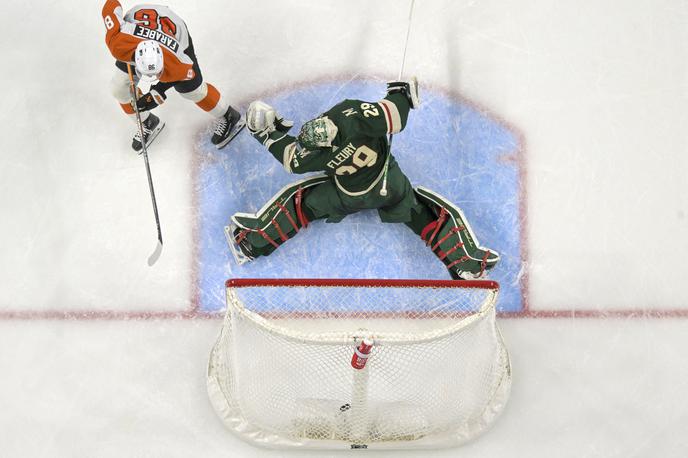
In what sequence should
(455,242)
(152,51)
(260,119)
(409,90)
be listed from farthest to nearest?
(455,242), (260,119), (409,90), (152,51)

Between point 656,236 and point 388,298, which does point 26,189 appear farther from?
point 656,236

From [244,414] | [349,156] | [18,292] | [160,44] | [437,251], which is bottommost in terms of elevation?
[244,414]

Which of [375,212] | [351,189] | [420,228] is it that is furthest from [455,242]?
[351,189]

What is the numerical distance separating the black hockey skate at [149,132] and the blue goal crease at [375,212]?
0.73ft

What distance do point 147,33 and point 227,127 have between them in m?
0.69

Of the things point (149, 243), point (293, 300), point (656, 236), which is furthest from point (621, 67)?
point (149, 243)

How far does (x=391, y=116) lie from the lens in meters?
3.70

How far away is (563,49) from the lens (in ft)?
14.5

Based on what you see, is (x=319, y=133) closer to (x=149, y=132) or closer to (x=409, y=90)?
(x=409, y=90)

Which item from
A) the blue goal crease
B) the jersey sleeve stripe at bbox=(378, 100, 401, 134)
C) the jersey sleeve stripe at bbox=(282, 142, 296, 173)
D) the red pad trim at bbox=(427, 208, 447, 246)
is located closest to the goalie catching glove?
the jersey sleeve stripe at bbox=(282, 142, 296, 173)

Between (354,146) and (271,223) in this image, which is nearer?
(354,146)

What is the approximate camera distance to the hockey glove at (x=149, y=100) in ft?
12.8

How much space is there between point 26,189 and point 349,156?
5.40 ft

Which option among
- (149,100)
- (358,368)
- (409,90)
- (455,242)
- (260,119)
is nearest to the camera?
(358,368)
